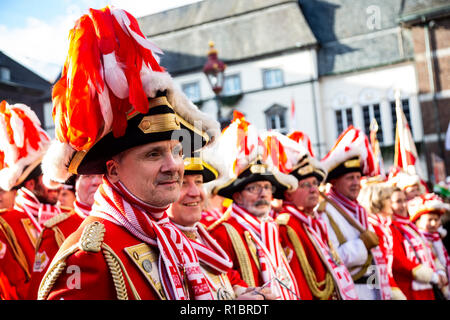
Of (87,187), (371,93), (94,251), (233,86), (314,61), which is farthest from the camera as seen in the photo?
(233,86)

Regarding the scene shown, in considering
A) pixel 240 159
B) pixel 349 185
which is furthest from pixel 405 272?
pixel 240 159

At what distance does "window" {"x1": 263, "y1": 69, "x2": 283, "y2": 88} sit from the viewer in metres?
26.2

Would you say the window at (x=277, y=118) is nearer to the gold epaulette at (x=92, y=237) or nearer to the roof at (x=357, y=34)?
the roof at (x=357, y=34)

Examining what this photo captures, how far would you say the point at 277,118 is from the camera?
26.4 m

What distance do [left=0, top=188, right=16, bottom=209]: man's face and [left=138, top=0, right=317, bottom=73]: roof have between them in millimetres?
20910

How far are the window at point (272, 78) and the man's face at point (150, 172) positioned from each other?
24.1 m

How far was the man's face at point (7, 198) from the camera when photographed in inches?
203

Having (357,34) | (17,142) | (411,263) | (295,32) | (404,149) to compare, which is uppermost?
(295,32)

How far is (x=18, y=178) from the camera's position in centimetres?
472

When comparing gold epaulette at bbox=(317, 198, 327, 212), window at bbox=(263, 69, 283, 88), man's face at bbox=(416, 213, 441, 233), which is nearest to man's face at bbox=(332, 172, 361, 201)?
gold epaulette at bbox=(317, 198, 327, 212)

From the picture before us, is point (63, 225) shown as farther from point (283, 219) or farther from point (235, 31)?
point (235, 31)

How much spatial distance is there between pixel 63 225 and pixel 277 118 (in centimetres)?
2286

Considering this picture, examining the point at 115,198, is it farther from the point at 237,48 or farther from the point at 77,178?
the point at 237,48
